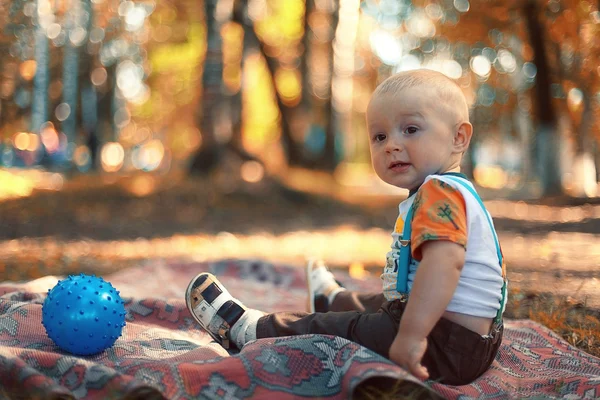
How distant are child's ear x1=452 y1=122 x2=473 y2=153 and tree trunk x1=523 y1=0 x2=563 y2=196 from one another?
47.3ft

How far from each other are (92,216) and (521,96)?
20.3m

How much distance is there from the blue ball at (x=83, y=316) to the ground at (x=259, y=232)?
8.34 ft

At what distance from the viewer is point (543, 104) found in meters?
16.1

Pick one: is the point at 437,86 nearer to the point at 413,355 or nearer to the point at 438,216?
the point at 438,216

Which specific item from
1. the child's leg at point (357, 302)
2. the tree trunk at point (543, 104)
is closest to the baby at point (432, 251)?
the child's leg at point (357, 302)

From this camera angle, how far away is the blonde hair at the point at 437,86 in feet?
8.89

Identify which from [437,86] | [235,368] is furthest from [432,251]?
[235,368]

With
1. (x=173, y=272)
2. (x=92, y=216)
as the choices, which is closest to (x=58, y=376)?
(x=173, y=272)

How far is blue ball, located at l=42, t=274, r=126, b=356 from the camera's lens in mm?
2854

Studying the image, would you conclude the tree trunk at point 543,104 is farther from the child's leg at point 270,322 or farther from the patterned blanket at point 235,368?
the child's leg at point 270,322

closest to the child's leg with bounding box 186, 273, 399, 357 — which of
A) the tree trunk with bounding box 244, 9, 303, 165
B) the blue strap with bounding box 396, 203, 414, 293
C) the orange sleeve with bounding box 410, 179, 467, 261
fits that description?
the blue strap with bounding box 396, 203, 414, 293

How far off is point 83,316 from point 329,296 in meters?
1.70

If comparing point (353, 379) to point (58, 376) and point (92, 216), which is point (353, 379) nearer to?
point (58, 376)

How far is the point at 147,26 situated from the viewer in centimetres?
2698
